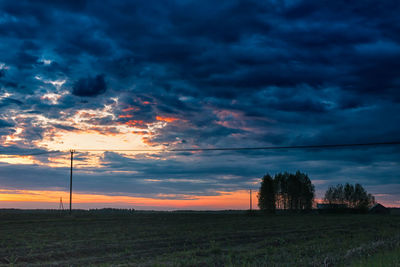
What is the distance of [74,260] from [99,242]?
28.8 ft

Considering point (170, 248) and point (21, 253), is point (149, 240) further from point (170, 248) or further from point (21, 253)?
point (21, 253)

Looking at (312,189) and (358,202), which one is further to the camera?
(358,202)

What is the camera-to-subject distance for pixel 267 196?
134875 millimetres

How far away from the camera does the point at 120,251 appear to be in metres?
26.0

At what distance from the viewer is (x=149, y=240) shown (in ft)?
106

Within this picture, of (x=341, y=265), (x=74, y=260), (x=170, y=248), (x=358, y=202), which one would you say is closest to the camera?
(x=341, y=265)

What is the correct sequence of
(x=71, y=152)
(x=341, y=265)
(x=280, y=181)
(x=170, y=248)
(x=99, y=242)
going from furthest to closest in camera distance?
(x=280, y=181)
(x=71, y=152)
(x=99, y=242)
(x=170, y=248)
(x=341, y=265)

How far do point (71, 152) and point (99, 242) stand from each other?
1852 inches

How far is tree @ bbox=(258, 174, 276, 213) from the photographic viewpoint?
13375 cm

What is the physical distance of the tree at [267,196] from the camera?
134 metres

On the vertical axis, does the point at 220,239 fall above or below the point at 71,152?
below

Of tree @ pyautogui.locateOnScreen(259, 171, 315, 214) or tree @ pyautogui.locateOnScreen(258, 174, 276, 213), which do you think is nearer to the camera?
tree @ pyautogui.locateOnScreen(258, 174, 276, 213)

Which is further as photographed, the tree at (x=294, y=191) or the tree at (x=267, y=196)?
the tree at (x=294, y=191)

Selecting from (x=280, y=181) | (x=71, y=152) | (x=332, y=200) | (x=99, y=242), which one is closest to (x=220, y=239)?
(x=99, y=242)
